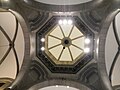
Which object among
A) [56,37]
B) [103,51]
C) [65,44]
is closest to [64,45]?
[65,44]

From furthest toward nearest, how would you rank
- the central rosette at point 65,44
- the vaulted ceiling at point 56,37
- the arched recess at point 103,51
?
the central rosette at point 65,44, the vaulted ceiling at point 56,37, the arched recess at point 103,51

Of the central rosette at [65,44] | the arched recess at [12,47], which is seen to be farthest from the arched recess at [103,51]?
the arched recess at [12,47]

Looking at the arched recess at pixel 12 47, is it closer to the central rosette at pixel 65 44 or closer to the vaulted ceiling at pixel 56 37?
the vaulted ceiling at pixel 56 37

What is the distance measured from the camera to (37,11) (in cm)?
1262

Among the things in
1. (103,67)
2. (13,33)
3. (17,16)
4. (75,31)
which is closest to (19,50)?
(13,33)

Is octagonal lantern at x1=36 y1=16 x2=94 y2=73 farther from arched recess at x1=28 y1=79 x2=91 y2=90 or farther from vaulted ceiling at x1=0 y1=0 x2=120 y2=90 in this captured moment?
arched recess at x1=28 y1=79 x2=91 y2=90

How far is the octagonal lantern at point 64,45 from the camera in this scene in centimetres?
1336

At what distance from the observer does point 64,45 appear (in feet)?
48.8

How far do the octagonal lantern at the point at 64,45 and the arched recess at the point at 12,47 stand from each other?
76cm

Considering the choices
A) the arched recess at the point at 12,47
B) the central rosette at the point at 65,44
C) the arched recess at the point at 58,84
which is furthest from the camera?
the central rosette at the point at 65,44

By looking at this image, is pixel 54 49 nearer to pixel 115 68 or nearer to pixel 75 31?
pixel 75 31

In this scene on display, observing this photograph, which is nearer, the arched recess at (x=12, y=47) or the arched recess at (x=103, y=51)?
the arched recess at (x=103, y=51)

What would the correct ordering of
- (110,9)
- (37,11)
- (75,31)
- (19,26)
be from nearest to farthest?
(110,9) < (37,11) < (19,26) < (75,31)

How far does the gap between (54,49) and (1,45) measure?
2954mm
